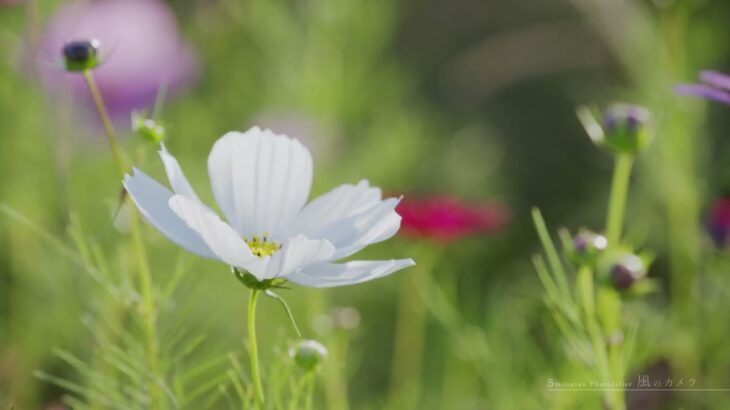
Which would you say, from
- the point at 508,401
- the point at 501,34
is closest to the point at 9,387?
the point at 508,401

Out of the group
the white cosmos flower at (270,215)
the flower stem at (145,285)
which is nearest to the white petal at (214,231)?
the white cosmos flower at (270,215)

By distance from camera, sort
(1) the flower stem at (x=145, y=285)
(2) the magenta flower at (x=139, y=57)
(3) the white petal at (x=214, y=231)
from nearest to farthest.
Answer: (3) the white petal at (x=214, y=231), (1) the flower stem at (x=145, y=285), (2) the magenta flower at (x=139, y=57)

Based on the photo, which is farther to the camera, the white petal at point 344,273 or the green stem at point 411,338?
the green stem at point 411,338

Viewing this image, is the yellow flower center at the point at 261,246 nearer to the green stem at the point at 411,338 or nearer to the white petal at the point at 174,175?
the white petal at the point at 174,175

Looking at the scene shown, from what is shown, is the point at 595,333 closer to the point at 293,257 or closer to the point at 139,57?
the point at 293,257

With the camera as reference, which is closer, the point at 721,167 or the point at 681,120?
the point at 681,120

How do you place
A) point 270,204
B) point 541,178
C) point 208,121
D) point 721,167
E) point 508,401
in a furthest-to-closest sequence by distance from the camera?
point 541,178 < point 208,121 < point 721,167 < point 508,401 < point 270,204

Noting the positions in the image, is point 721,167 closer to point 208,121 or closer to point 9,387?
point 208,121
